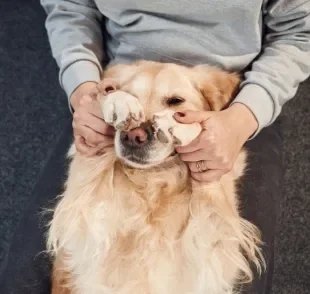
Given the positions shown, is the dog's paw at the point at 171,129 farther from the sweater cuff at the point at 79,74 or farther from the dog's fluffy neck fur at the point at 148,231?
the sweater cuff at the point at 79,74

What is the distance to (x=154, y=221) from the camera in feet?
2.94

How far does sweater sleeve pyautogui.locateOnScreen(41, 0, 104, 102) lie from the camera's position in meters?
1.02

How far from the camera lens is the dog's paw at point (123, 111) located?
0.79 meters

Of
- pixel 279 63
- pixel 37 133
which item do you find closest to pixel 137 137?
pixel 279 63

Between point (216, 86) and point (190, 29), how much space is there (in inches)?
5.4

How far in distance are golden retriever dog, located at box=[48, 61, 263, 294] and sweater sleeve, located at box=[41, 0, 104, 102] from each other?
117 millimetres

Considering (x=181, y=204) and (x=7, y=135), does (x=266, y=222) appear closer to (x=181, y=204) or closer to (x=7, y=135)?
(x=181, y=204)

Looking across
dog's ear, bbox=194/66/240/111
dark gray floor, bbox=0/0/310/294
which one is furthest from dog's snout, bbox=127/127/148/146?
dark gray floor, bbox=0/0/310/294

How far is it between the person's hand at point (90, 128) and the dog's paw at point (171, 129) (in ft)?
0.39

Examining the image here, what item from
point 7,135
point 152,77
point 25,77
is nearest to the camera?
point 152,77

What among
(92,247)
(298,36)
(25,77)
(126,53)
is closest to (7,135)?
(25,77)

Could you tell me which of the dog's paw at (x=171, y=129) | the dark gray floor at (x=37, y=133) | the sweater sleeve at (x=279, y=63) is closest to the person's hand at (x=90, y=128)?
the dog's paw at (x=171, y=129)

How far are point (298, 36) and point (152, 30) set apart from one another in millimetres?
251

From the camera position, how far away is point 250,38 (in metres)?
1.00
